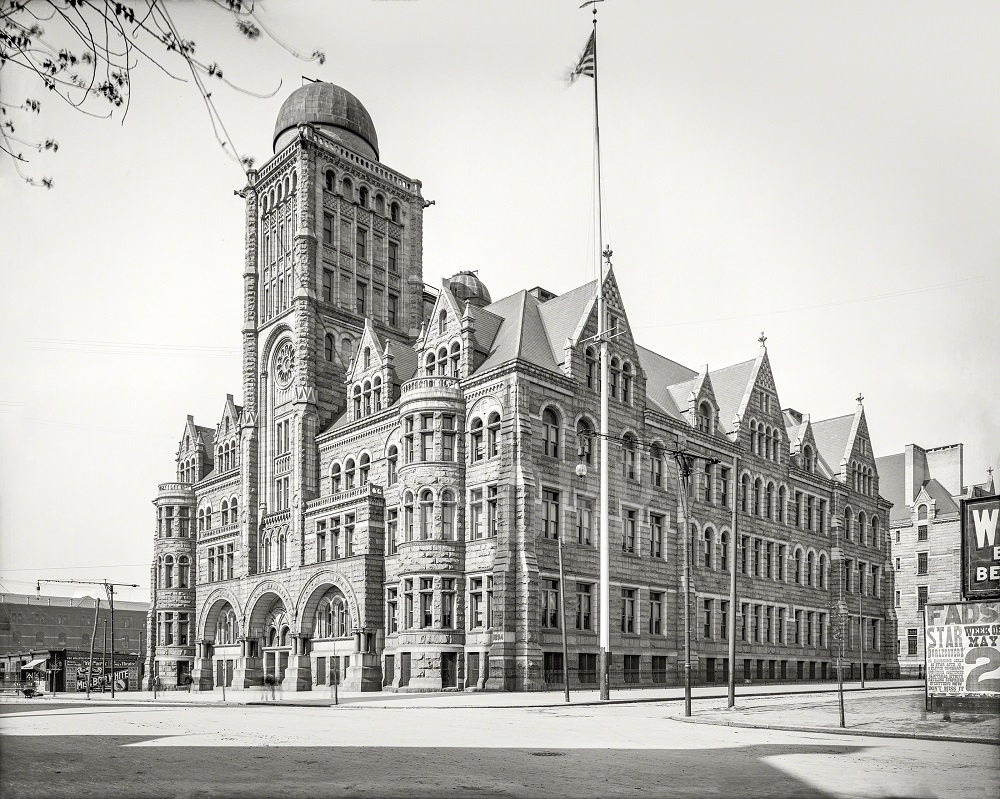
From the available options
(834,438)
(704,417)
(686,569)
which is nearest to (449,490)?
(686,569)

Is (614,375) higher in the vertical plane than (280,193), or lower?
lower

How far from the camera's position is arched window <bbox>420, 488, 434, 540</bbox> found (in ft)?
144

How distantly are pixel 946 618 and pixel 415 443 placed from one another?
27137 mm

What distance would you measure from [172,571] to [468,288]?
27496 mm

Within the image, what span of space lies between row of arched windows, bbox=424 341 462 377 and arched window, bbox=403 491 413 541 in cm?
580

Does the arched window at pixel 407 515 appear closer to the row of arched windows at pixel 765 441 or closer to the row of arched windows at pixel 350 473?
the row of arched windows at pixel 350 473

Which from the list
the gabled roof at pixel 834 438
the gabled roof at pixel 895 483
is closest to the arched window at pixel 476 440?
the gabled roof at pixel 834 438

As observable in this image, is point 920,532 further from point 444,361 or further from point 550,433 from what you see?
point 444,361

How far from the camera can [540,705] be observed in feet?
101

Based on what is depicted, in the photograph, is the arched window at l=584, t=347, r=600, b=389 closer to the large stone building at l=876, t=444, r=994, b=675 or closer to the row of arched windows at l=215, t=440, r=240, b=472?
the row of arched windows at l=215, t=440, r=240, b=472

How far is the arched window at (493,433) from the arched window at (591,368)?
5609 millimetres

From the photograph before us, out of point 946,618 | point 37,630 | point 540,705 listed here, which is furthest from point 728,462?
point 37,630

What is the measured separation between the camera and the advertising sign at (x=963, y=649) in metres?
20.8

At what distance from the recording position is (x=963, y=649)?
21.1 meters
